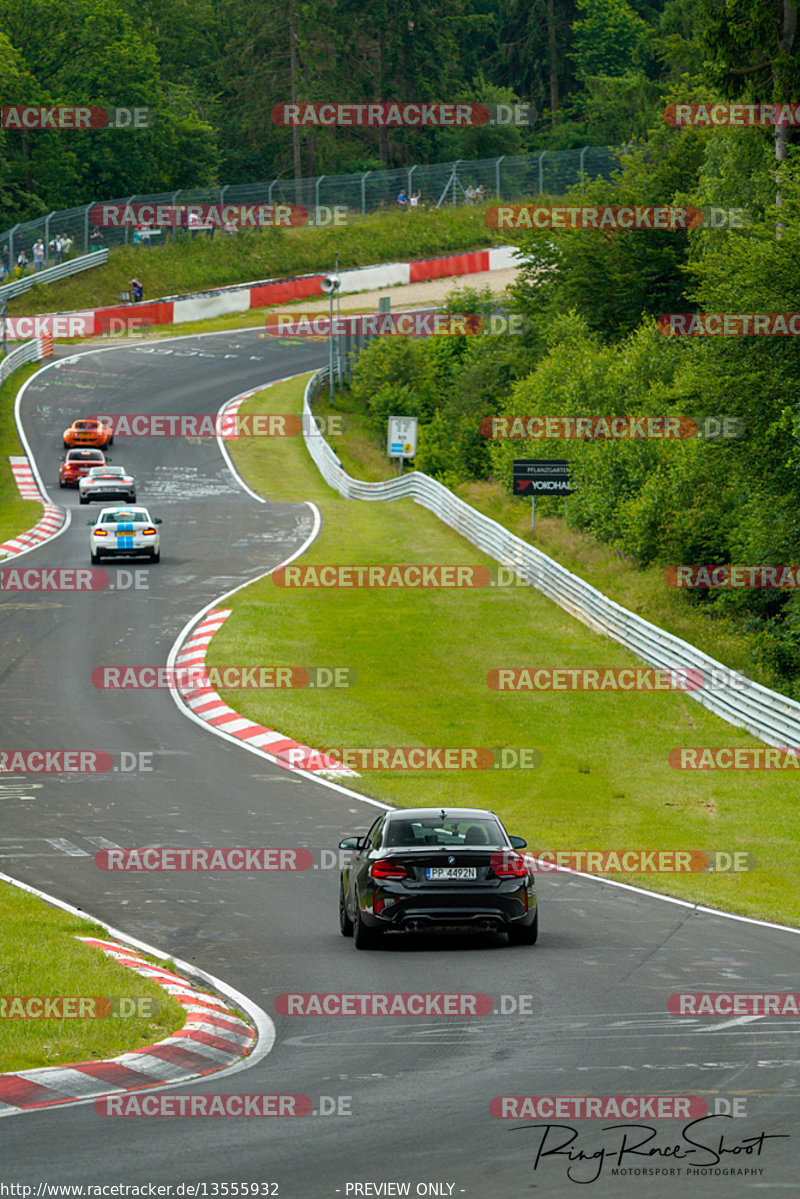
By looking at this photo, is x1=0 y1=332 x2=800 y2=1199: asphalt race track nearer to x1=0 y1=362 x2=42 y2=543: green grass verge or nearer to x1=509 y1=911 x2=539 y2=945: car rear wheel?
x1=509 y1=911 x2=539 y2=945: car rear wheel

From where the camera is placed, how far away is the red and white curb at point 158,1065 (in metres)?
8.45

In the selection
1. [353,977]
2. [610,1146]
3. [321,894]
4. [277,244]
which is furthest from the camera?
[277,244]

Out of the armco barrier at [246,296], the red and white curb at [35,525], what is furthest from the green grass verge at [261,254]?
the red and white curb at [35,525]

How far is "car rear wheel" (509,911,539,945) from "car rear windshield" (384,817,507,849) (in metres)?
0.72

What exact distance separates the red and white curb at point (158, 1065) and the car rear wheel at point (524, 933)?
2930 millimetres

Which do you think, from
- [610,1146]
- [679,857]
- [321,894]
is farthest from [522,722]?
[610,1146]

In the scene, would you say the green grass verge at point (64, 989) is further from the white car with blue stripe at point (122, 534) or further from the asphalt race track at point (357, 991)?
the white car with blue stripe at point (122, 534)

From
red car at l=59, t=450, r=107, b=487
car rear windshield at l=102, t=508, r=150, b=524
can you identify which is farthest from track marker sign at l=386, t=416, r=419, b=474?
car rear windshield at l=102, t=508, r=150, b=524

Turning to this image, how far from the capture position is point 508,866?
42.5ft

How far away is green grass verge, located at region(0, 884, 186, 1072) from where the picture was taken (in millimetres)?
9477

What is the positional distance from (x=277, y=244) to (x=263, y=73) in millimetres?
28902

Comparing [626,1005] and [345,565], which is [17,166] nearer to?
[345,565]

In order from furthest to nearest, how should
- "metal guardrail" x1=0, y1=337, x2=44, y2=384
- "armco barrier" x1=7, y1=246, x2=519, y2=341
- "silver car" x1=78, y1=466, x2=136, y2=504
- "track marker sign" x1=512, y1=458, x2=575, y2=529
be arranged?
"armco barrier" x1=7, y1=246, x2=519, y2=341 → "metal guardrail" x1=0, y1=337, x2=44, y2=384 → "silver car" x1=78, y1=466, x2=136, y2=504 → "track marker sign" x1=512, y1=458, x2=575, y2=529

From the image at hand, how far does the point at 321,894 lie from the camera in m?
15.7
